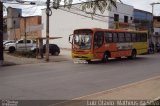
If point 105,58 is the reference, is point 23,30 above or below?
above

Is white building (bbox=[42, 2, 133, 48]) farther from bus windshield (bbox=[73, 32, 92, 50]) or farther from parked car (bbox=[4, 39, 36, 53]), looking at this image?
bus windshield (bbox=[73, 32, 92, 50])

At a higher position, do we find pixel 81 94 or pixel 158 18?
pixel 158 18

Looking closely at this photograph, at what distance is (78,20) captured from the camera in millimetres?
53719

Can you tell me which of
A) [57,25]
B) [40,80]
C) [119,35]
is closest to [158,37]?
[57,25]

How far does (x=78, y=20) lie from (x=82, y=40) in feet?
84.5

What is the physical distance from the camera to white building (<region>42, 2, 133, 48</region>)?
164ft

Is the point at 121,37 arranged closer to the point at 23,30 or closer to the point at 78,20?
the point at 78,20

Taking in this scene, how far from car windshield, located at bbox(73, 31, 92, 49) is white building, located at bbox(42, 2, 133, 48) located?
2092cm

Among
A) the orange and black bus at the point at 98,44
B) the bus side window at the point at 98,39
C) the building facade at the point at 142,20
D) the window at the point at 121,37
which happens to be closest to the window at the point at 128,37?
the orange and black bus at the point at 98,44

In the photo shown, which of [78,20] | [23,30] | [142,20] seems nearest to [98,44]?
[78,20]

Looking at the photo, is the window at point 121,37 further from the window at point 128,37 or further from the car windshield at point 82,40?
the car windshield at point 82,40

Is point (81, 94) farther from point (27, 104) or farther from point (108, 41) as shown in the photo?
point (108, 41)

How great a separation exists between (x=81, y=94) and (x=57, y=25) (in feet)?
150

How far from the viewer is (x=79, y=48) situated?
2809 cm
